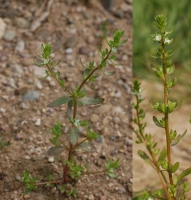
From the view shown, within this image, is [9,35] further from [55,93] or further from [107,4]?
[107,4]

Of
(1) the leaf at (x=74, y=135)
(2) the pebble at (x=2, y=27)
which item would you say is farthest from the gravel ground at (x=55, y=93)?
(1) the leaf at (x=74, y=135)

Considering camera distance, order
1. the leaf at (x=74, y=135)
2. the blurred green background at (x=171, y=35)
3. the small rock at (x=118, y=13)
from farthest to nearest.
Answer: the small rock at (x=118, y=13) < the blurred green background at (x=171, y=35) < the leaf at (x=74, y=135)

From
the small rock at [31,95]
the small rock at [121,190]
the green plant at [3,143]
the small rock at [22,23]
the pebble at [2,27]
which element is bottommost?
the small rock at [121,190]

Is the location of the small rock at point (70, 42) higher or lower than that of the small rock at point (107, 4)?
lower

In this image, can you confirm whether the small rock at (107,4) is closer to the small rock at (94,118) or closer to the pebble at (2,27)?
the pebble at (2,27)

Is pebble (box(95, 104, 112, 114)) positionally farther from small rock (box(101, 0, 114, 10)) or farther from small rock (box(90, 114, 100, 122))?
small rock (box(101, 0, 114, 10))

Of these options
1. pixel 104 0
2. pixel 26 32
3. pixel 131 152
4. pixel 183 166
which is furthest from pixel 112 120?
pixel 104 0

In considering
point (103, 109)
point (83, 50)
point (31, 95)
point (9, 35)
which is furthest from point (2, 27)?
point (103, 109)

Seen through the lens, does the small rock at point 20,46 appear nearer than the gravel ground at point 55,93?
No
